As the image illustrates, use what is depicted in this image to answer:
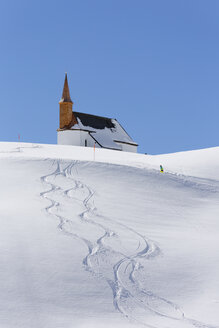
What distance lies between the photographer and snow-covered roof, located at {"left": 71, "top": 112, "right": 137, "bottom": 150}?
7419 cm

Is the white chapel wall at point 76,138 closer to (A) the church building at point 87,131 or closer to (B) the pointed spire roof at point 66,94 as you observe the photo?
(A) the church building at point 87,131

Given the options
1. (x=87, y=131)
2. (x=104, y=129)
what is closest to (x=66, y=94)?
(x=87, y=131)

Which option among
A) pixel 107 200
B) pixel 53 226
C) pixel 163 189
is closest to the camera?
pixel 53 226

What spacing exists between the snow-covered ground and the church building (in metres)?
48.7

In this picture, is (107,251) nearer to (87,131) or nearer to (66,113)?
(87,131)

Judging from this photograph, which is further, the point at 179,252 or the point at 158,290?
the point at 179,252

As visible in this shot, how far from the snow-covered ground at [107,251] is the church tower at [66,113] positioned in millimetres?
50529

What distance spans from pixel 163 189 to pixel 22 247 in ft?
36.2

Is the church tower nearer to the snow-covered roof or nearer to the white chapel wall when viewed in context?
the snow-covered roof

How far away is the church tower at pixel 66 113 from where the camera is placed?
74688 mm

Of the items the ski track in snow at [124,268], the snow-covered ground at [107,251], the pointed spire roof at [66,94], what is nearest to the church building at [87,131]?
the pointed spire roof at [66,94]

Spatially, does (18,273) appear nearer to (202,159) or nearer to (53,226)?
(53,226)

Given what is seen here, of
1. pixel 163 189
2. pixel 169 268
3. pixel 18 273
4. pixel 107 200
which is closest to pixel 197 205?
pixel 163 189

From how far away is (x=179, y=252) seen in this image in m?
13.7
